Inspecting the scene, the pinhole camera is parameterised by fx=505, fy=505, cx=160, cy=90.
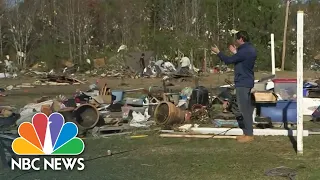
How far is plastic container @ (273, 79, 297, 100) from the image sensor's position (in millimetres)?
11672

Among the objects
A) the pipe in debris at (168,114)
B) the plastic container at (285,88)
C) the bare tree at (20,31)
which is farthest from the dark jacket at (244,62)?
the bare tree at (20,31)

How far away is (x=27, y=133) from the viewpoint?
22.9ft

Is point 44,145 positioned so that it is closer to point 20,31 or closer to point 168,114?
point 168,114

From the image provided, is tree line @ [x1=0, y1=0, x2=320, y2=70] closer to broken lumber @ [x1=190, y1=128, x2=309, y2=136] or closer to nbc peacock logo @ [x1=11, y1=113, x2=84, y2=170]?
broken lumber @ [x1=190, y1=128, x2=309, y2=136]

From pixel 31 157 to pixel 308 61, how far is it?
28101mm

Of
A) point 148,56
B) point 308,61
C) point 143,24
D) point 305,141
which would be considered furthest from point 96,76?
point 305,141

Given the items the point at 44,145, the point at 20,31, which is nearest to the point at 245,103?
the point at 44,145

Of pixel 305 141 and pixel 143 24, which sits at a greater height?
pixel 143 24

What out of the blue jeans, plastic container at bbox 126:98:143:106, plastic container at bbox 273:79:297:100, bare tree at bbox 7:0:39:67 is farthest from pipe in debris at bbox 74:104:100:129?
bare tree at bbox 7:0:39:67

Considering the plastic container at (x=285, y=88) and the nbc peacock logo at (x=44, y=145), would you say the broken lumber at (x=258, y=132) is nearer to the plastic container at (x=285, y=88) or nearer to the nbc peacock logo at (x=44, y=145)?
the plastic container at (x=285, y=88)

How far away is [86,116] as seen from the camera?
10.8m

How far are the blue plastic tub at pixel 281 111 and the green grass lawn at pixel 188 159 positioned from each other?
159cm

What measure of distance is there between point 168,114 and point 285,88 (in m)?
3.13

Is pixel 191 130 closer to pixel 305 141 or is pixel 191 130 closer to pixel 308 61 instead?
pixel 305 141
